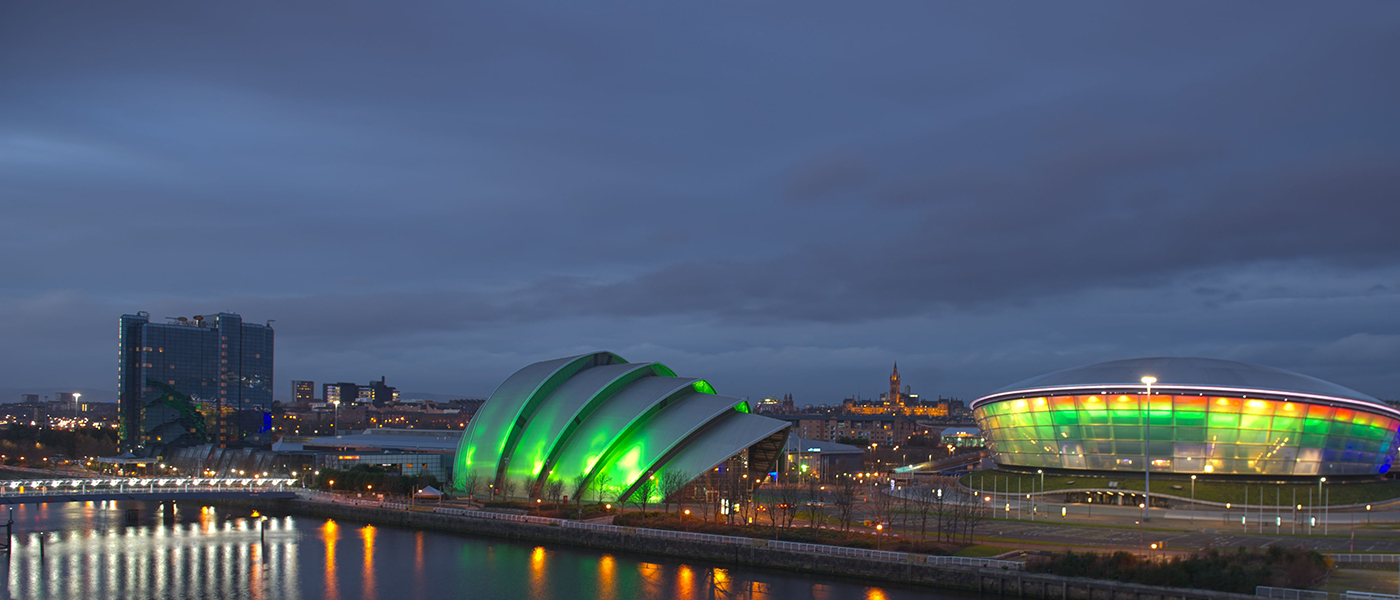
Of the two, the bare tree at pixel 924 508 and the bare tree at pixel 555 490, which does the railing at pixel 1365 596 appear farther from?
the bare tree at pixel 555 490

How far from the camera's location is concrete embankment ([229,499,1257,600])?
1479 inches

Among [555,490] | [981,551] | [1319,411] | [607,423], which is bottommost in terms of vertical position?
[555,490]

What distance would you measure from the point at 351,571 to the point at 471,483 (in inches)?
1078

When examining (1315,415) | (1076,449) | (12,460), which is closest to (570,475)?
(1076,449)

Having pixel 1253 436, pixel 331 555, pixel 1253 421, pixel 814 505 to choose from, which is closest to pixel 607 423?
pixel 814 505

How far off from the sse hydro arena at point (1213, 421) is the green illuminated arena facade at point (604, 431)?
812 inches

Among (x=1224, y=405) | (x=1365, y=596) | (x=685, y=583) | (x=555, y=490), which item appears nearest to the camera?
(x=1365, y=596)

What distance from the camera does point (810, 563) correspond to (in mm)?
Result: 46406

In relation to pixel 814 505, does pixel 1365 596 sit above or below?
above

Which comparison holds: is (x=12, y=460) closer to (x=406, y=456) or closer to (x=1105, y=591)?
(x=406, y=456)

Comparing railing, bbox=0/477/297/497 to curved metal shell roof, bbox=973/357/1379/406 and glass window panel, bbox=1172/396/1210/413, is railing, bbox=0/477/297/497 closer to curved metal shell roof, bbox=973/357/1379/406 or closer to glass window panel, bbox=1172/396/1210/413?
curved metal shell roof, bbox=973/357/1379/406

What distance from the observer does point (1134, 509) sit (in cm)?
6538

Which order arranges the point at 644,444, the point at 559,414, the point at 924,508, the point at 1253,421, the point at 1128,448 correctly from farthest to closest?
the point at 559,414
the point at 1128,448
the point at 644,444
the point at 1253,421
the point at 924,508

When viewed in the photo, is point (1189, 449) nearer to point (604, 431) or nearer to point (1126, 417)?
point (1126, 417)
